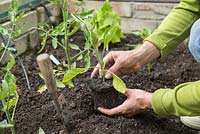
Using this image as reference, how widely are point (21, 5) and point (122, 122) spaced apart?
3.61 feet

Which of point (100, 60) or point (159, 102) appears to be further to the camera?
point (100, 60)

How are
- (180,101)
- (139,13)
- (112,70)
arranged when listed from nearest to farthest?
(180,101) → (112,70) → (139,13)

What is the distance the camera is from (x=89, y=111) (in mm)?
1632

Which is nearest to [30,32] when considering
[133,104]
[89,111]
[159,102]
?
[89,111]

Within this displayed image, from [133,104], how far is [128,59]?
18cm

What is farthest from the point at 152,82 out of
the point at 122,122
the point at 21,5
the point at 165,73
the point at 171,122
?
the point at 21,5

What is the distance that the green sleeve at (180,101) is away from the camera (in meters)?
1.33

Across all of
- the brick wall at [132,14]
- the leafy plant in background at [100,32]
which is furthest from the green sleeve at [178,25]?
the brick wall at [132,14]

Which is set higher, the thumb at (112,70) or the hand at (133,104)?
the thumb at (112,70)

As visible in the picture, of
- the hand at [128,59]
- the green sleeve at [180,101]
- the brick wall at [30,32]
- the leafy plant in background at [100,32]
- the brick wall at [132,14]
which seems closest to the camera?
the green sleeve at [180,101]

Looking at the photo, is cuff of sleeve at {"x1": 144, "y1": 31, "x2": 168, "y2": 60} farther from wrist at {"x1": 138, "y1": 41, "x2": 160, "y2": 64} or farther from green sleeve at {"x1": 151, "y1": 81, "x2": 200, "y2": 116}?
green sleeve at {"x1": 151, "y1": 81, "x2": 200, "y2": 116}

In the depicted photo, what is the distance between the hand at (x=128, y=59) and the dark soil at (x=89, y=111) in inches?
6.0

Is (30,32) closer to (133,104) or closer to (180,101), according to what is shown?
(133,104)

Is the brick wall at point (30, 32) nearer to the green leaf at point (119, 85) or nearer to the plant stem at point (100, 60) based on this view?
the plant stem at point (100, 60)
